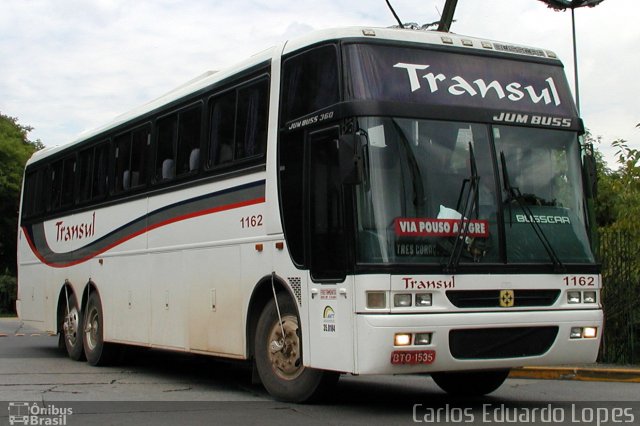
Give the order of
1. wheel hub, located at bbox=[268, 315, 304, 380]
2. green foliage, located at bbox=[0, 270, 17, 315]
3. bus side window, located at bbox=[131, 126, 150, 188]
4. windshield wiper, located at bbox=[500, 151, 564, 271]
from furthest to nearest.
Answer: green foliage, located at bbox=[0, 270, 17, 315] < bus side window, located at bbox=[131, 126, 150, 188] < wheel hub, located at bbox=[268, 315, 304, 380] < windshield wiper, located at bbox=[500, 151, 564, 271]

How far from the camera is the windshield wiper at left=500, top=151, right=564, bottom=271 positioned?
9.67 meters

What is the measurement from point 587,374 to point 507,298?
4.92m

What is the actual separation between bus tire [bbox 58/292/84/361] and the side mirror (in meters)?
8.69

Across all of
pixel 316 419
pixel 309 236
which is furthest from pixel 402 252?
pixel 316 419

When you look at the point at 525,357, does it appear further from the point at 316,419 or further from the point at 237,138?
the point at 237,138

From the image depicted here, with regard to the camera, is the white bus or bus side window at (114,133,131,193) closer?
the white bus

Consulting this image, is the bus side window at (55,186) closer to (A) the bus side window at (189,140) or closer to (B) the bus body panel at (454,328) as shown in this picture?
(A) the bus side window at (189,140)

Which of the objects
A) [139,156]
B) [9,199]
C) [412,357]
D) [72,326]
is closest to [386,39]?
[412,357]

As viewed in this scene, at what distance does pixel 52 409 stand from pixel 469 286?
429 cm

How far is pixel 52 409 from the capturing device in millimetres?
9953

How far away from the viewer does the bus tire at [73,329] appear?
16547 millimetres

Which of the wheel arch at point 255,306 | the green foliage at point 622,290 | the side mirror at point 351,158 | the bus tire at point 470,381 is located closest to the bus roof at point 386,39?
the side mirror at point 351,158

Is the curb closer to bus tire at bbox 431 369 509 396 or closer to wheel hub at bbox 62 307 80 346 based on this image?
bus tire at bbox 431 369 509 396

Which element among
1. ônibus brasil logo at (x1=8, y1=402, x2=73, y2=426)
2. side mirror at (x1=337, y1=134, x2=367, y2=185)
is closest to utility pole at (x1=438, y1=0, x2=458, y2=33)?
side mirror at (x1=337, y1=134, x2=367, y2=185)
